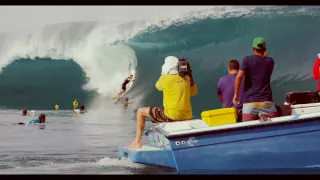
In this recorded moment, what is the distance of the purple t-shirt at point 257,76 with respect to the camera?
25.8 ft

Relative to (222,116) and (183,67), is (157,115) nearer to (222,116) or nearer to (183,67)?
(183,67)

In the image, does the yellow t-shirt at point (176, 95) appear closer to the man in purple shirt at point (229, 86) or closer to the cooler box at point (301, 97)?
the man in purple shirt at point (229, 86)

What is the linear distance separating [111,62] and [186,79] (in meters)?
26.8

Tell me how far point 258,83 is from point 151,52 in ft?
87.4

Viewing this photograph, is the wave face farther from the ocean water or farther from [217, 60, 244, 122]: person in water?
[217, 60, 244, 122]: person in water

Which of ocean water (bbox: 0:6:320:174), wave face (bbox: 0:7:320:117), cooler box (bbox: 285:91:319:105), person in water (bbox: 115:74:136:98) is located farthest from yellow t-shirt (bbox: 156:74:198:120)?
person in water (bbox: 115:74:136:98)

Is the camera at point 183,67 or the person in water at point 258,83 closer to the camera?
the person in water at point 258,83

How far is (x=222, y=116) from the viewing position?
795 cm

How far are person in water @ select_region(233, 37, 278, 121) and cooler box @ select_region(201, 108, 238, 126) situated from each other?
0.15 m

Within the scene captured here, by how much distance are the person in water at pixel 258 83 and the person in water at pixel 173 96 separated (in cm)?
85

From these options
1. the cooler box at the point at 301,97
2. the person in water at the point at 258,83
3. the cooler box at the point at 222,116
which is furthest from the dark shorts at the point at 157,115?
the cooler box at the point at 301,97

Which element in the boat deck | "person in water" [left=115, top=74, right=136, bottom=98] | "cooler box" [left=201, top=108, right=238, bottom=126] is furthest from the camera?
"person in water" [left=115, top=74, right=136, bottom=98]

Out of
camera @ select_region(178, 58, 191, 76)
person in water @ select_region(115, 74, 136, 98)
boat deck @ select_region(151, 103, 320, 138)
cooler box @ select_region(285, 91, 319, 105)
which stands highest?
person in water @ select_region(115, 74, 136, 98)

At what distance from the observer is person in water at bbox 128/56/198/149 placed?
331 inches
